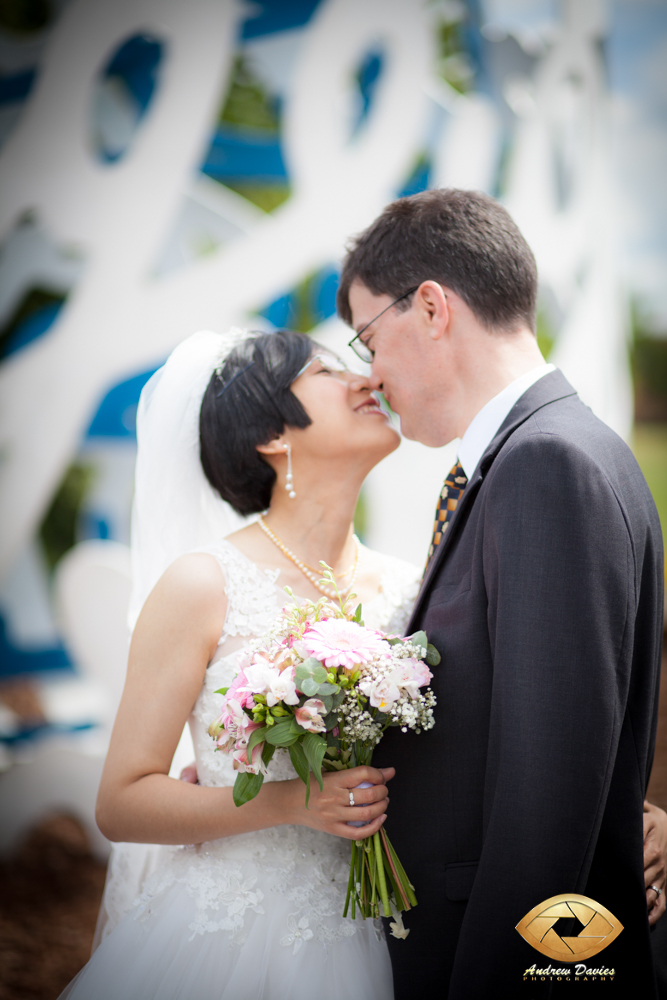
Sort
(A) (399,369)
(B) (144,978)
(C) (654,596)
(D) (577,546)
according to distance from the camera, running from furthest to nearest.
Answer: (A) (399,369) → (B) (144,978) → (C) (654,596) → (D) (577,546)

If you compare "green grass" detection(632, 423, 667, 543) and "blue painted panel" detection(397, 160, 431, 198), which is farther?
"green grass" detection(632, 423, 667, 543)

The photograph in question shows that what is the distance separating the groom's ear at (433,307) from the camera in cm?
230

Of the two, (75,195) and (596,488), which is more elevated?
(75,195)

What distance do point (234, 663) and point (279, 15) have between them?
5089mm

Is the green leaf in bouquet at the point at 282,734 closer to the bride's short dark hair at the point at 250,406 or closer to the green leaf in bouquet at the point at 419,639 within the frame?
the green leaf in bouquet at the point at 419,639

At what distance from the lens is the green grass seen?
13.1m

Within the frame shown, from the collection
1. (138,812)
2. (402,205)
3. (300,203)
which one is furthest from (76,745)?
(402,205)

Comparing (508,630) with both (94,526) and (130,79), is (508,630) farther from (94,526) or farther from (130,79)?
(130,79)

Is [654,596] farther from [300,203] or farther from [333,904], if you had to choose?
[300,203]

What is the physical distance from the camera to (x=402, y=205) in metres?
2.43

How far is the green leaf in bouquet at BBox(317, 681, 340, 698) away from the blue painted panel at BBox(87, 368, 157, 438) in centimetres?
386

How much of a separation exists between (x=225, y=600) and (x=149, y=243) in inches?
135

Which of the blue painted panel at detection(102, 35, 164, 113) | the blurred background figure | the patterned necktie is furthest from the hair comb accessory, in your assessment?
the blue painted panel at detection(102, 35, 164, 113)

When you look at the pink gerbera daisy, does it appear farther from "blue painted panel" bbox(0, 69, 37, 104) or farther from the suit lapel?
"blue painted panel" bbox(0, 69, 37, 104)
